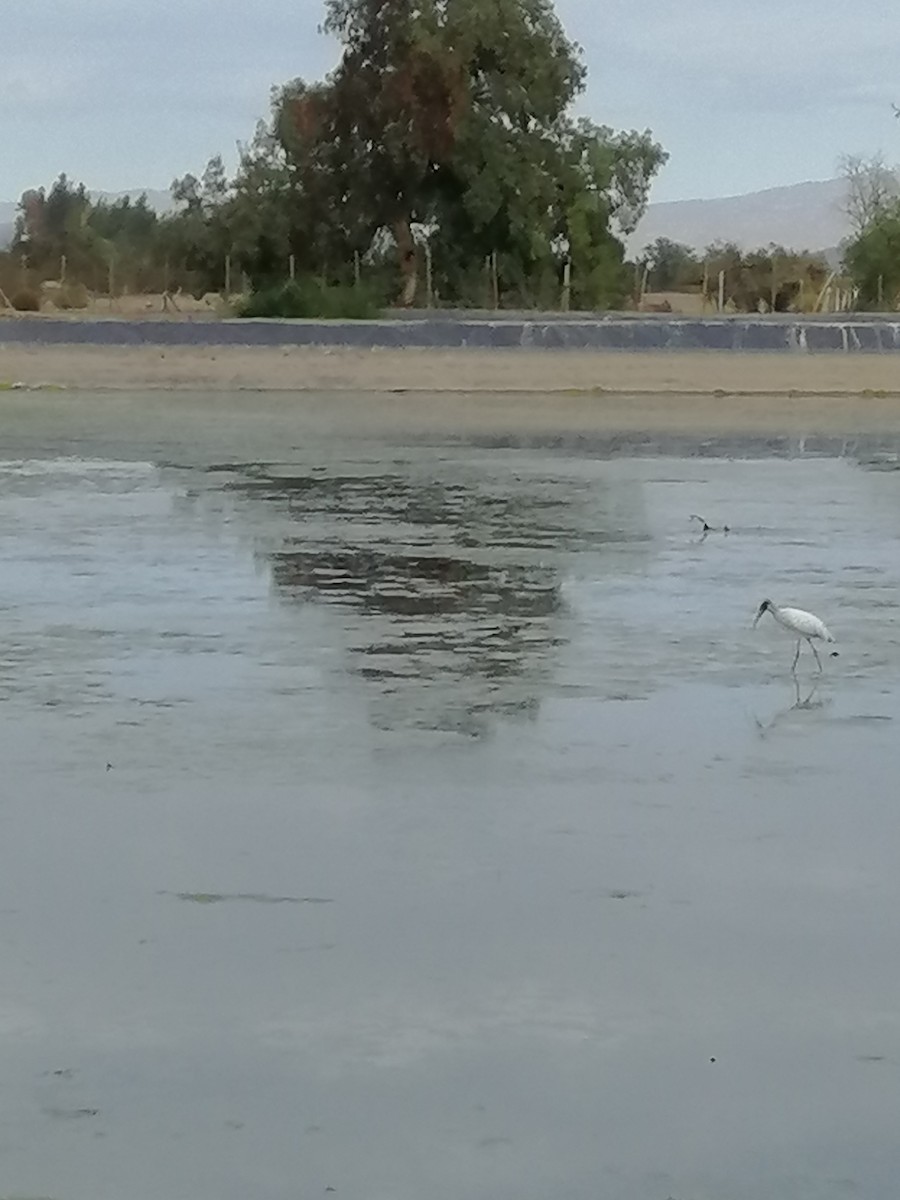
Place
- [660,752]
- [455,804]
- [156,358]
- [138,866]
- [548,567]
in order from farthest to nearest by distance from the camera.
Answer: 1. [156,358]
2. [548,567]
3. [660,752]
4. [455,804]
5. [138,866]

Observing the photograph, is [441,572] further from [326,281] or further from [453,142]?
[453,142]

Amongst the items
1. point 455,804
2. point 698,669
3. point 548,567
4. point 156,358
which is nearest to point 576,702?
point 698,669

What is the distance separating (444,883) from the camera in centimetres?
655

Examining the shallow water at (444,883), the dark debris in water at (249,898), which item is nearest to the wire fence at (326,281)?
the shallow water at (444,883)

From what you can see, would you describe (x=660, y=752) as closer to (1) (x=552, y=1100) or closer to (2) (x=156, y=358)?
(1) (x=552, y=1100)

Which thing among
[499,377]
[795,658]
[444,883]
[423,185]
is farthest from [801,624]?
[423,185]

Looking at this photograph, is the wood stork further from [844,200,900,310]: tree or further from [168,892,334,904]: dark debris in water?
[844,200,900,310]: tree

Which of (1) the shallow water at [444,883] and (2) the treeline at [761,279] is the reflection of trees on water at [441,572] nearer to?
(1) the shallow water at [444,883]

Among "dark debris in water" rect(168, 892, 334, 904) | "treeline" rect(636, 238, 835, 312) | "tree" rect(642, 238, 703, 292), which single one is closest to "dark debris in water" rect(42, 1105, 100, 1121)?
"dark debris in water" rect(168, 892, 334, 904)

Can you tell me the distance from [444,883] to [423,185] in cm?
5034

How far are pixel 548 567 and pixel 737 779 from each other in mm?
5564

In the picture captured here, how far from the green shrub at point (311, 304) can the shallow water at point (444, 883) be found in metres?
30.7

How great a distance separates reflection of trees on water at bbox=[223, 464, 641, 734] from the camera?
954 centimetres

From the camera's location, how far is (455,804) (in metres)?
7.46
